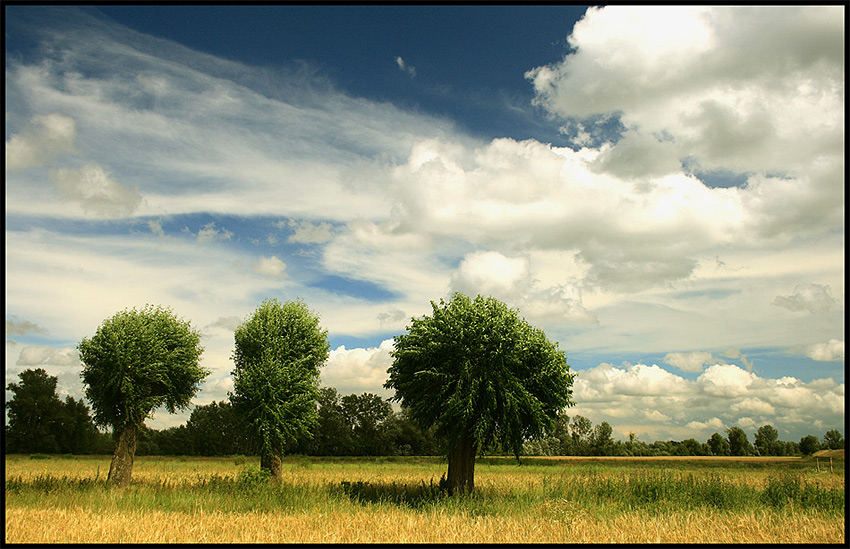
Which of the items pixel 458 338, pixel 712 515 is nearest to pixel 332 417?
pixel 458 338

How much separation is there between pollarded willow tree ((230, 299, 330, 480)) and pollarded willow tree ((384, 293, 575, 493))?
6.93 meters

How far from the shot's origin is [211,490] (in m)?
23.2

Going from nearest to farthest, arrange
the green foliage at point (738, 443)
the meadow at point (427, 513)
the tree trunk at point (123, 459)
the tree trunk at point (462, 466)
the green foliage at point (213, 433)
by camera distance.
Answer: the meadow at point (427, 513)
the tree trunk at point (462, 466)
the tree trunk at point (123, 459)
the green foliage at point (213, 433)
the green foliage at point (738, 443)

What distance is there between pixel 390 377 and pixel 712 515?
13.9 meters

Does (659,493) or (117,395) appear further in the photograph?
(117,395)

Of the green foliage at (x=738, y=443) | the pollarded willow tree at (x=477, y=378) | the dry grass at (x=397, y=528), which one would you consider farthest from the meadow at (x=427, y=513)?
the green foliage at (x=738, y=443)

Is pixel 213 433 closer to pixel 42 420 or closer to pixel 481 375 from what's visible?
pixel 42 420

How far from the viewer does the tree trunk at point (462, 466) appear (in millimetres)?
22938

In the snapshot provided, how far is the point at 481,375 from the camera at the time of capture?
2345 cm

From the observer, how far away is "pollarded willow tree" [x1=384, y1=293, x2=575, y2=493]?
2308cm

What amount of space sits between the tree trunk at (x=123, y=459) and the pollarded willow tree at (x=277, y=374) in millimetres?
5147

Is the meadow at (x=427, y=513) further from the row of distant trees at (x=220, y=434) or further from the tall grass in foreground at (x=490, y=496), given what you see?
the row of distant trees at (x=220, y=434)

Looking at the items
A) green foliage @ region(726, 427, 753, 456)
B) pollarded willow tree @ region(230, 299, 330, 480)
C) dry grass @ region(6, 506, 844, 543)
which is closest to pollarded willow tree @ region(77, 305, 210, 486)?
pollarded willow tree @ region(230, 299, 330, 480)

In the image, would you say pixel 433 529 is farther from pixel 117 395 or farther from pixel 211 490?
pixel 117 395
